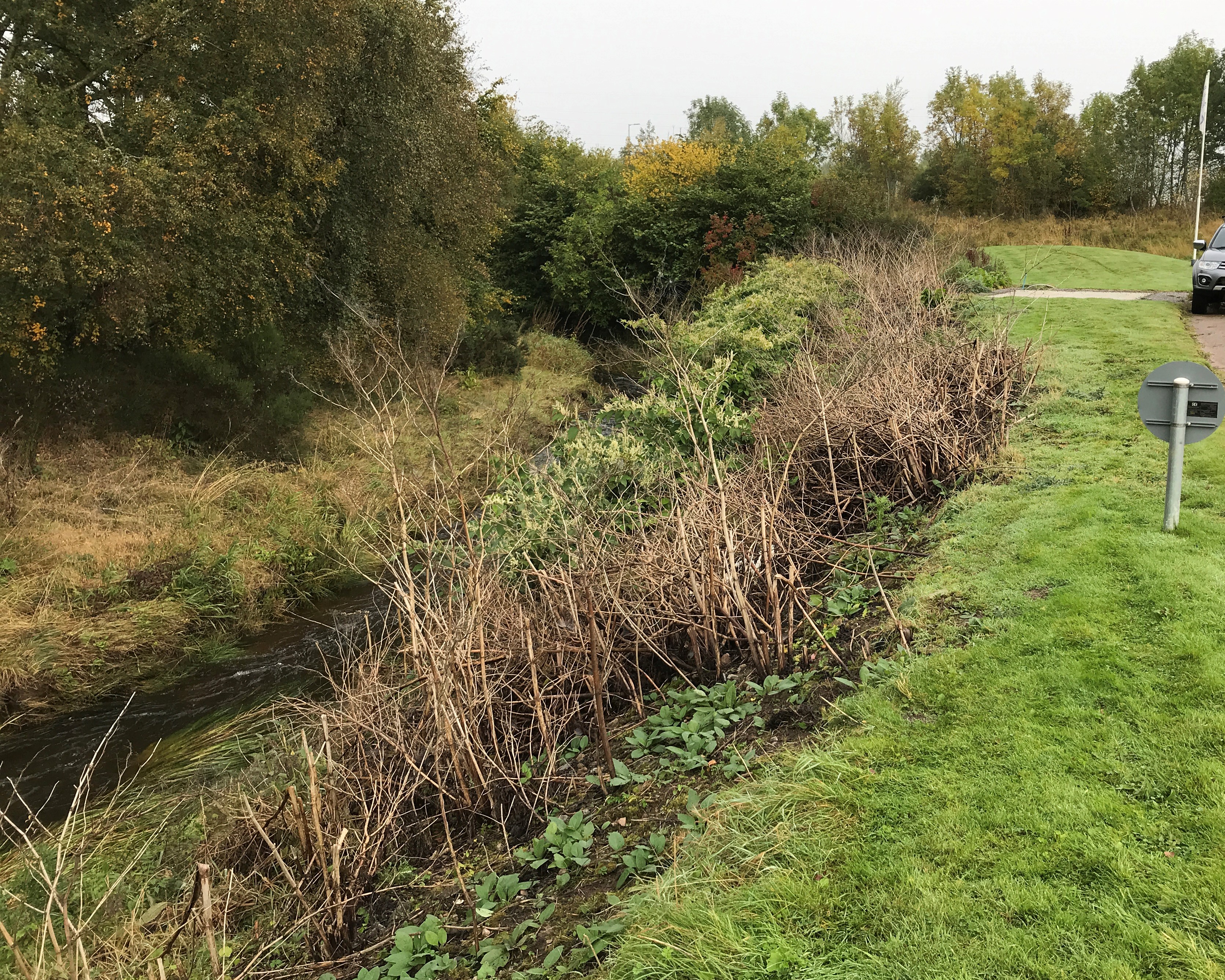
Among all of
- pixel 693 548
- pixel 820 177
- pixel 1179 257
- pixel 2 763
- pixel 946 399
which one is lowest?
pixel 2 763

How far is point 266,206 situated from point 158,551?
5.67 metres

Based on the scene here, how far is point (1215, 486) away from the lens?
639cm

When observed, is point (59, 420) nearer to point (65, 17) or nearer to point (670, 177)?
point (65, 17)

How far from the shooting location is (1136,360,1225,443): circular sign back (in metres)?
5.14

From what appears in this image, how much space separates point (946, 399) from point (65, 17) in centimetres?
1333

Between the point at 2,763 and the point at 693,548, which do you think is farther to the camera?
the point at 2,763

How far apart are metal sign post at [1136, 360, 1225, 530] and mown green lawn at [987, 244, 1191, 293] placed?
12.3 metres

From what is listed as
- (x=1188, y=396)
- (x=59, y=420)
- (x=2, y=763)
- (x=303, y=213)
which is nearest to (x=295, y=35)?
(x=303, y=213)

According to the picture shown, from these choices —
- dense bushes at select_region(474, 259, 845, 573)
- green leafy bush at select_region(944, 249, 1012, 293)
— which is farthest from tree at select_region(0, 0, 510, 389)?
green leafy bush at select_region(944, 249, 1012, 293)

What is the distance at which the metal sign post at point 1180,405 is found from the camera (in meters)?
5.14

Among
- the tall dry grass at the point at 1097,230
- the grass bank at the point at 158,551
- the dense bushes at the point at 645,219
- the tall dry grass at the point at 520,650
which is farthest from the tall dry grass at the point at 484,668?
the tall dry grass at the point at 1097,230

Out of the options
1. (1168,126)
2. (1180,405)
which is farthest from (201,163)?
(1168,126)

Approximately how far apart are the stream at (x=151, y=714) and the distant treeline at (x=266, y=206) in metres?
4.82

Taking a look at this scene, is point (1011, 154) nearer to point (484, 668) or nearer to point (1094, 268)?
point (1094, 268)
